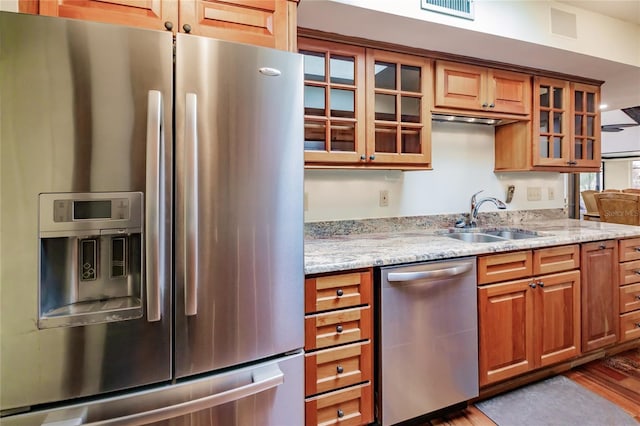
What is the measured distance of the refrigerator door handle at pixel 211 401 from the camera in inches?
35.9

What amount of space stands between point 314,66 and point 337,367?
5.14 ft

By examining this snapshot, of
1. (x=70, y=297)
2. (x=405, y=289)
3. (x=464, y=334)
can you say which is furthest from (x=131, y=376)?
(x=464, y=334)

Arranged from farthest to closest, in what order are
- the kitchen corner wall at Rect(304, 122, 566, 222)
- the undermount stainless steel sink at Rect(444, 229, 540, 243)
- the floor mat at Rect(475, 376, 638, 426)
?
the undermount stainless steel sink at Rect(444, 229, 540, 243), the kitchen corner wall at Rect(304, 122, 566, 222), the floor mat at Rect(475, 376, 638, 426)

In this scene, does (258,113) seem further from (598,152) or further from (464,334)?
(598,152)

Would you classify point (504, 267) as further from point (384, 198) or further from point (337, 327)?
point (337, 327)

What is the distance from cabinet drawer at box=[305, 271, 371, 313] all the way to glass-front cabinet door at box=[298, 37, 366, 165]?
691 mm

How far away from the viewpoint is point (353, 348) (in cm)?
136

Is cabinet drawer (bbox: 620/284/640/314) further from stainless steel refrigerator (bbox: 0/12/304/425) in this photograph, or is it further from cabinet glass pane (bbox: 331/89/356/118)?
stainless steel refrigerator (bbox: 0/12/304/425)

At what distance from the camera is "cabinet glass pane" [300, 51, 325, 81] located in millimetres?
1722

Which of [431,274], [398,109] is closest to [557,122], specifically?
[398,109]

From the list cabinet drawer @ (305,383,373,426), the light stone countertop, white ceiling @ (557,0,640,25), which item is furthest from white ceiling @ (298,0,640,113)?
cabinet drawer @ (305,383,373,426)

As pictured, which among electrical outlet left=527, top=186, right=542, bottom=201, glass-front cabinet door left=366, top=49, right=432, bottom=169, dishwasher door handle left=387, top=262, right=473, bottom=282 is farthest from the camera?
electrical outlet left=527, top=186, right=542, bottom=201

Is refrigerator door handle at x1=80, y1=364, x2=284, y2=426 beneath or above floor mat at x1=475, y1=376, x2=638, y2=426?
above

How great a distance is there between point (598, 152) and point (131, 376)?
3624mm
